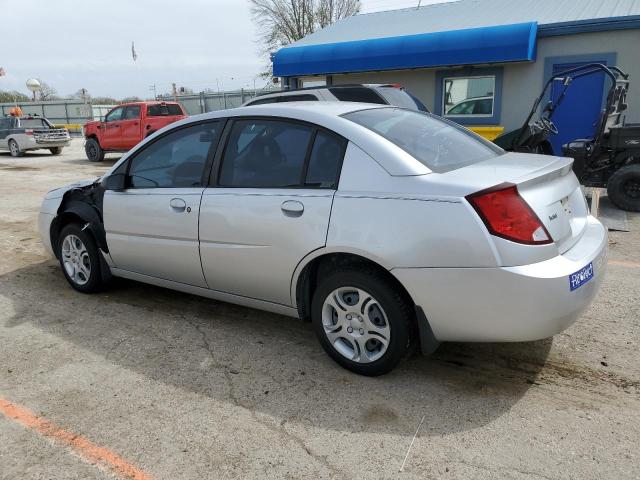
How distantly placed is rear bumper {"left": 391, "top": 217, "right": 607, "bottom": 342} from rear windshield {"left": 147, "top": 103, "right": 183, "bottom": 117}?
15.3 metres

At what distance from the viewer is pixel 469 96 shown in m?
13.4

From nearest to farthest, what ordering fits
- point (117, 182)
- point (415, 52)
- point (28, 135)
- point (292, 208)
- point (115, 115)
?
point (292, 208)
point (117, 182)
point (415, 52)
point (115, 115)
point (28, 135)

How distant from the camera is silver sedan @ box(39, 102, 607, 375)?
2635 mm

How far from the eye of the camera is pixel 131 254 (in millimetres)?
4148

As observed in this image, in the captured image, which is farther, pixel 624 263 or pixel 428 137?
pixel 624 263

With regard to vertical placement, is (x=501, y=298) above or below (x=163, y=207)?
below

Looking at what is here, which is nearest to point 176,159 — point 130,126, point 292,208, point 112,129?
point 292,208

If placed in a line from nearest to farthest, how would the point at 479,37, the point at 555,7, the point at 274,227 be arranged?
the point at 274,227 < the point at 479,37 < the point at 555,7

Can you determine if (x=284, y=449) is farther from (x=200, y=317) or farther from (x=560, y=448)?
(x=200, y=317)

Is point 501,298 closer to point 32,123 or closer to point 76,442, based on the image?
point 76,442

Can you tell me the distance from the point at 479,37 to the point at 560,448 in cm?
1129

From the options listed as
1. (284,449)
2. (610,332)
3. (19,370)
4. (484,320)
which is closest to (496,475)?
(484,320)

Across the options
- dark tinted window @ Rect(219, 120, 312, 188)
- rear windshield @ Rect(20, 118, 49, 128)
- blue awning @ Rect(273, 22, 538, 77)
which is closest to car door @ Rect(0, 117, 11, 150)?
rear windshield @ Rect(20, 118, 49, 128)

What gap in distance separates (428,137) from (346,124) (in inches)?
22.7
